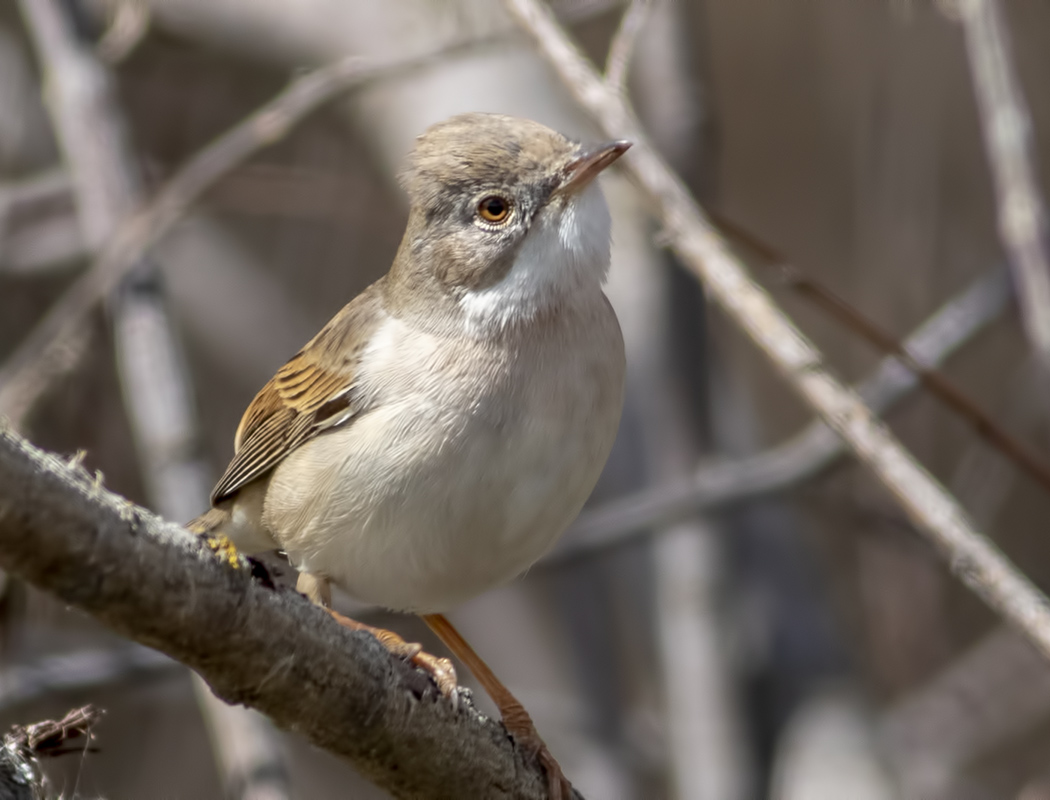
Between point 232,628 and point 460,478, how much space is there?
116 centimetres

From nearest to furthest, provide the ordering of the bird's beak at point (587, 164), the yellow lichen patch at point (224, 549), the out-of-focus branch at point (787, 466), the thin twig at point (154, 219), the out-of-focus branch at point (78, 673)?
the yellow lichen patch at point (224, 549) < the bird's beak at point (587, 164) < the thin twig at point (154, 219) < the out-of-focus branch at point (787, 466) < the out-of-focus branch at point (78, 673)

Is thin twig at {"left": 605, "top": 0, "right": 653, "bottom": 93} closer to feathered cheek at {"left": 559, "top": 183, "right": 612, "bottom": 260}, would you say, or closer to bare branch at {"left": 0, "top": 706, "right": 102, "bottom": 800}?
feathered cheek at {"left": 559, "top": 183, "right": 612, "bottom": 260}

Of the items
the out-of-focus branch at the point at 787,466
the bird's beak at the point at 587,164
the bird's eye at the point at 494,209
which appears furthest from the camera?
the out-of-focus branch at the point at 787,466

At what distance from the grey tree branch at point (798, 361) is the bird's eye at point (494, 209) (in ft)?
1.15

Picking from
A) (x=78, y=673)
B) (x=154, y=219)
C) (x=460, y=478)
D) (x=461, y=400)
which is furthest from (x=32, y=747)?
(x=154, y=219)

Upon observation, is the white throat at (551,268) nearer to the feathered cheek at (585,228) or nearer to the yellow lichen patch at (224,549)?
the feathered cheek at (585,228)

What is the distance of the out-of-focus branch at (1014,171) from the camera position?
336 cm

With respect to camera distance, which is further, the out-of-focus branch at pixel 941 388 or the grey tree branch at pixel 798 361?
the out-of-focus branch at pixel 941 388

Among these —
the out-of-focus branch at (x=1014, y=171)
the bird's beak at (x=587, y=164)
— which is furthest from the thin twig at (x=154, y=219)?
the out-of-focus branch at (x=1014, y=171)

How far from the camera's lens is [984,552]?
2506mm

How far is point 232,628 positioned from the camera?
1740 millimetres

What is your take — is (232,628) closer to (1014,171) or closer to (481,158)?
(481,158)

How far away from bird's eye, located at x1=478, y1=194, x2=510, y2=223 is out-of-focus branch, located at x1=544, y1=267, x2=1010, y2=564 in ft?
5.18

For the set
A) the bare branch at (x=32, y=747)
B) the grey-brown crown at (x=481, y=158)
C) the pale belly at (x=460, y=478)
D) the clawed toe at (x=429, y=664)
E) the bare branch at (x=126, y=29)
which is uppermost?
the bare branch at (x=126, y=29)
